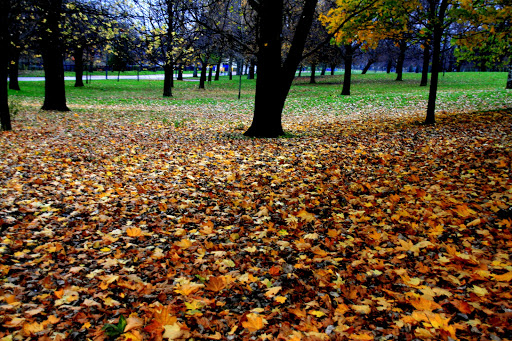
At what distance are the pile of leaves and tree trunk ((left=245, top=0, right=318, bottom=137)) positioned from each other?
233 centimetres

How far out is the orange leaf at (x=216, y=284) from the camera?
3.35 meters

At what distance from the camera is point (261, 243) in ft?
14.0

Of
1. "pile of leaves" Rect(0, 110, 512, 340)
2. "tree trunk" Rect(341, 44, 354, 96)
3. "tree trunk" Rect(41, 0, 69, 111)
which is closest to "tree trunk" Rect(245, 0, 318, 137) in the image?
"pile of leaves" Rect(0, 110, 512, 340)

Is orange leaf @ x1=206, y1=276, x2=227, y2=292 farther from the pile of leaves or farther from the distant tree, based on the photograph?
the distant tree

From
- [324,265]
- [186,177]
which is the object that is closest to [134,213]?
[186,177]

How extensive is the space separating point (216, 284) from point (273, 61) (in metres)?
7.38

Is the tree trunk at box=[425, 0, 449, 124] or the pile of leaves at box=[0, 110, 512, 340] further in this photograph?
the tree trunk at box=[425, 0, 449, 124]

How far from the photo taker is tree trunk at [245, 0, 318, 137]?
9.09 meters

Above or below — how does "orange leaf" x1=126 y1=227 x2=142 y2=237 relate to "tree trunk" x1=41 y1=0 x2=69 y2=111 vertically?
below

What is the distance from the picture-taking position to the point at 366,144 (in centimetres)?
861

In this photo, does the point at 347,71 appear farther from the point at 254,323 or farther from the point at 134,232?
the point at 254,323

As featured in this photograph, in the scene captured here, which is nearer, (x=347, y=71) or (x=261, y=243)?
(x=261, y=243)

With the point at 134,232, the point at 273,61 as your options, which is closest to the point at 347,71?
the point at 273,61

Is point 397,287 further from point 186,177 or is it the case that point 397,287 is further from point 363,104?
point 363,104
